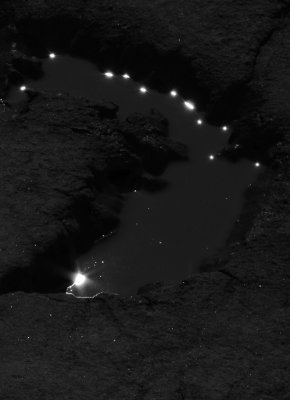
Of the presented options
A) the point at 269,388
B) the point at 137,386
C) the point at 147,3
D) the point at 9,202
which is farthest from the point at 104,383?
the point at 147,3

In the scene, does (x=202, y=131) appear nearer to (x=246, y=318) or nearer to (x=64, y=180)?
(x=64, y=180)

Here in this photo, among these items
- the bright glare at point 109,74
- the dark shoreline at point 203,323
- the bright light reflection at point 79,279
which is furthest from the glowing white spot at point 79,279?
the bright glare at point 109,74

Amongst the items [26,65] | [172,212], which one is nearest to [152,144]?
[172,212]

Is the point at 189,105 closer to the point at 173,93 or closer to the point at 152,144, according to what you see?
the point at 173,93

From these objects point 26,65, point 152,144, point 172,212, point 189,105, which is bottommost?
point 172,212

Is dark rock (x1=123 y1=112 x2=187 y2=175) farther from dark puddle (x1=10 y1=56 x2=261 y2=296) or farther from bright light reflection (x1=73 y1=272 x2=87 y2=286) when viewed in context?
bright light reflection (x1=73 y1=272 x2=87 y2=286)

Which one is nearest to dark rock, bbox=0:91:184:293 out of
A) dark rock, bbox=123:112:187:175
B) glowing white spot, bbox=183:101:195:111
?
dark rock, bbox=123:112:187:175

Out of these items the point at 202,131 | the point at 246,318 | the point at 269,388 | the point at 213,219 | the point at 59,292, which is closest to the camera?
the point at 269,388
